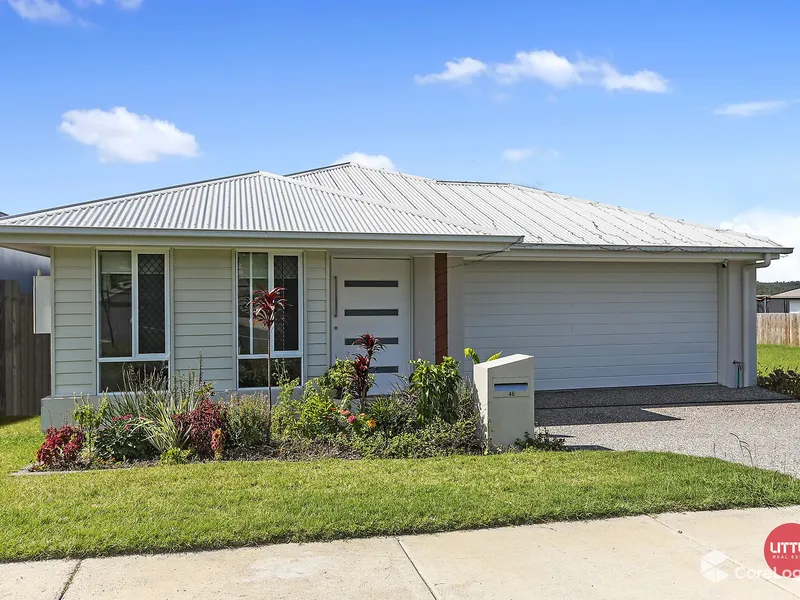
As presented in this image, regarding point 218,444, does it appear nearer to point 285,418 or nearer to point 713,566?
point 285,418

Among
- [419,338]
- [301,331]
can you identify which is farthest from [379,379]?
[301,331]

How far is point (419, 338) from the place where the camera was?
12.4m

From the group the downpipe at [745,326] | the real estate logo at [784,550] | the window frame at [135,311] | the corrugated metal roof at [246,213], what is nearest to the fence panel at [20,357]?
the corrugated metal roof at [246,213]

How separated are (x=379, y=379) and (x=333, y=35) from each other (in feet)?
19.5

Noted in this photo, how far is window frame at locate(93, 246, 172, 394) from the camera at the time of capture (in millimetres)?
9992

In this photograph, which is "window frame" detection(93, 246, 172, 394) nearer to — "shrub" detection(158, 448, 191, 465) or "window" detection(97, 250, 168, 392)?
"window" detection(97, 250, 168, 392)

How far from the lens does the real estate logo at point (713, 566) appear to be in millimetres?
4793

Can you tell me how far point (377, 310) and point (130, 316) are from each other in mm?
4108

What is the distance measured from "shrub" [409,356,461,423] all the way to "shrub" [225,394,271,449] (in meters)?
1.86

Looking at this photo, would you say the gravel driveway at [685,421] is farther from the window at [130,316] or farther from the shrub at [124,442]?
the window at [130,316]

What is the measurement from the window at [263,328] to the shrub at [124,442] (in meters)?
2.32

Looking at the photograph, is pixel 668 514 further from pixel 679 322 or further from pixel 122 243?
pixel 679 322

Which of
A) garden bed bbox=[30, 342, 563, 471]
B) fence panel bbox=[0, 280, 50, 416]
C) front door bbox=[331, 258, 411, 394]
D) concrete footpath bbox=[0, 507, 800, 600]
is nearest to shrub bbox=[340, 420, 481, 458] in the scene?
garden bed bbox=[30, 342, 563, 471]

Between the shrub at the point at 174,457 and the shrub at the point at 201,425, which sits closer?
the shrub at the point at 174,457
